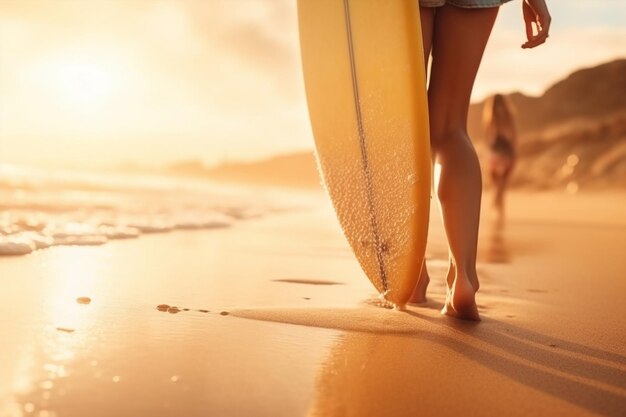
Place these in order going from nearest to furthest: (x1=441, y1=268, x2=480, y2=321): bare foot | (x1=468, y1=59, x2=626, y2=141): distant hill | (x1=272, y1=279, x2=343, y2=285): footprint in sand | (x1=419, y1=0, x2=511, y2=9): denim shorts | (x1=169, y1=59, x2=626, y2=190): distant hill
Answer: (x1=441, y1=268, x2=480, y2=321): bare foot
(x1=419, y1=0, x2=511, y2=9): denim shorts
(x1=272, y1=279, x2=343, y2=285): footprint in sand
(x1=169, y1=59, x2=626, y2=190): distant hill
(x1=468, y1=59, x2=626, y2=141): distant hill

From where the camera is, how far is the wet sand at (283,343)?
1055mm

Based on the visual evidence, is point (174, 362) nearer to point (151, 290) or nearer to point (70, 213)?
point (151, 290)

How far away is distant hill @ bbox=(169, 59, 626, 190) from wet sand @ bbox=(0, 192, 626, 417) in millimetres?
21249

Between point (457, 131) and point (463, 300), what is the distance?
502mm

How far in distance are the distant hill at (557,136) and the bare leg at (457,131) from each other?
Result: 2134cm

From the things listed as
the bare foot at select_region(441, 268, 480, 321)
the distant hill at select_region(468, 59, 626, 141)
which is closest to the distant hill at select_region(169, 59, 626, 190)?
the distant hill at select_region(468, 59, 626, 141)

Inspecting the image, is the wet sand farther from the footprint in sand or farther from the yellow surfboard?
the yellow surfboard

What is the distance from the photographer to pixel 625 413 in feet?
3.51

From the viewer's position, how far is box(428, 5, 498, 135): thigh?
1922 mm

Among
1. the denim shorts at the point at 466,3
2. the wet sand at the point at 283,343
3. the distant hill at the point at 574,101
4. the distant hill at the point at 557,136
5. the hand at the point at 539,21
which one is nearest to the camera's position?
the wet sand at the point at 283,343

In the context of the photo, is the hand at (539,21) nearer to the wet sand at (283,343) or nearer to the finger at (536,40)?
the finger at (536,40)

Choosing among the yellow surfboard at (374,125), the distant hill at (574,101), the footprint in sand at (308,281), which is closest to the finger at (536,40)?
the yellow surfboard at (374,125)

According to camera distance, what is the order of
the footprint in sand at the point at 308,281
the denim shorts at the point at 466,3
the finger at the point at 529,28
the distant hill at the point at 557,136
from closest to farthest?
the denim shorts at the point at 466,3
the finger at the point at 529,28
the footprint in sand at the point at 308,281
the distant hill at the point at 557,136

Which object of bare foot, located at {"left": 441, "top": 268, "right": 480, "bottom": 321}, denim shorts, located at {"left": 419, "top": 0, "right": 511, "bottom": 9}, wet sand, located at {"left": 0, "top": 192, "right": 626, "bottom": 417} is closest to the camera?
wet sand, located at {"left": 0, "top": 192, "right": 626, "bottom": 417}
